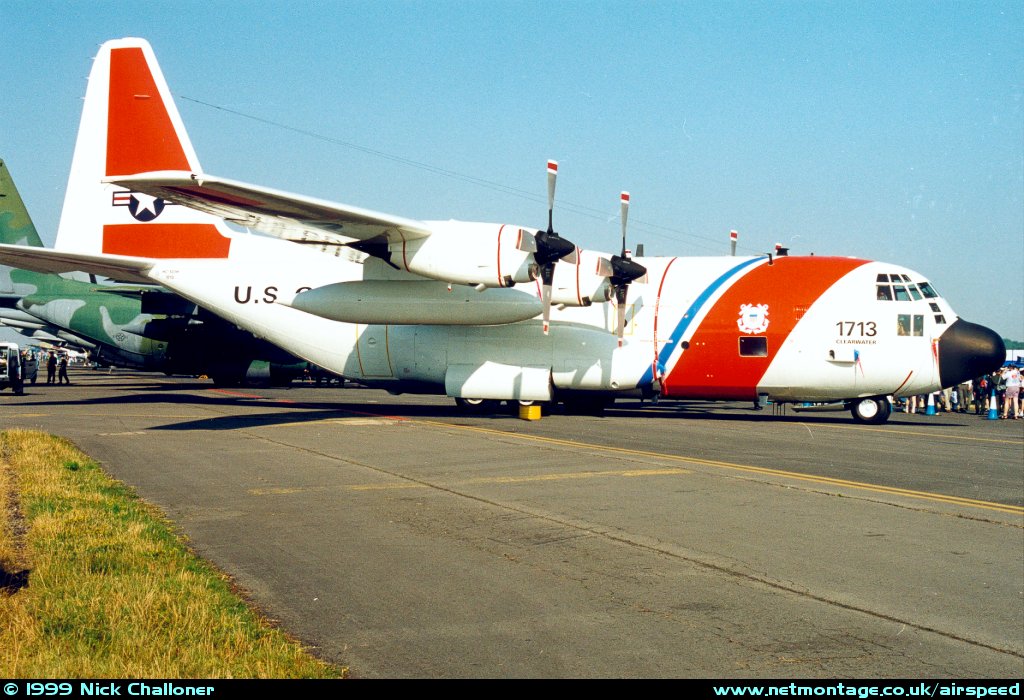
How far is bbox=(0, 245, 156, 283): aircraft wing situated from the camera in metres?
20.5

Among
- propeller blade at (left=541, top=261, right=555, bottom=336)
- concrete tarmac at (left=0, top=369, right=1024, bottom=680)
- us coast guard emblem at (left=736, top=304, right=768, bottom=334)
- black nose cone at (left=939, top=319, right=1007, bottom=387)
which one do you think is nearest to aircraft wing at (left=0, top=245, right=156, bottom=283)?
concrete tarmac at (left=0, top=369, right=1024, bottom=680)

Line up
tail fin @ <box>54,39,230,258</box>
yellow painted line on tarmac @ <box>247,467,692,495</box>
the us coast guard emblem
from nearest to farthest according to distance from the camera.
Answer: yellow painted line on tarmac @ <box>247,467,692,495</box> → the us coast guard emblem → tail fin @ <box>54,39,230,258</box>

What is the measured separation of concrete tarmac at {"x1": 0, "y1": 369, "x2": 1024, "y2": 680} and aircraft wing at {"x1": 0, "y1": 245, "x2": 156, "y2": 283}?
689 centimetres

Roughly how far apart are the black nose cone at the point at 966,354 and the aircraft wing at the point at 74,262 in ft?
66.2

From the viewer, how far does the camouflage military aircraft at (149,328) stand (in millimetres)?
34281

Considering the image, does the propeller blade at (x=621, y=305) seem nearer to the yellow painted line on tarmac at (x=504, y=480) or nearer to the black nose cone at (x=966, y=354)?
the black nose cone at (x=966, y=354)

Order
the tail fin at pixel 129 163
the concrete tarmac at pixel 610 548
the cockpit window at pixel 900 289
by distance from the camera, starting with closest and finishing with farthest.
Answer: the concrete tarmac at pixel 610 548
the cockpit window at pixel 900 289
the tail fin at pixel 129 163

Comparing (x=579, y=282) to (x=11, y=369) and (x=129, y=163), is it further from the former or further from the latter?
(x=11, y=369)

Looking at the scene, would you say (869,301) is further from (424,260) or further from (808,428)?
(424,260)

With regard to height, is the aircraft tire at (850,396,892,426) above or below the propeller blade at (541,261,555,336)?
below

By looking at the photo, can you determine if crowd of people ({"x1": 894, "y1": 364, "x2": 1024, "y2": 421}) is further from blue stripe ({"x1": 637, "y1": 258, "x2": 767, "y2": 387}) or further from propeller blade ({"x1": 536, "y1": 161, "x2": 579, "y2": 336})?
propeller blade ({"x1": 536, "y1": 161, "x2": 579, "y2": 336})

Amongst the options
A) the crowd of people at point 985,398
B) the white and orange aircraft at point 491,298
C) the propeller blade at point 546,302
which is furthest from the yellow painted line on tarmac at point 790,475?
the crowd of people at point 985,398
